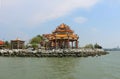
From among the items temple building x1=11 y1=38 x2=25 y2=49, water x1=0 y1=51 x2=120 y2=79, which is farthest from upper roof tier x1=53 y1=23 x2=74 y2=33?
water x1=0 y1=51 x2=120 y2=79

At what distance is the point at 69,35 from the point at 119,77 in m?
45.6

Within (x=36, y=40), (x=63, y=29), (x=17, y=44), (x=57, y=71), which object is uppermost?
(x=63, y=29)

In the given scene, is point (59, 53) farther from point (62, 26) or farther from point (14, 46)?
point (14, 46)

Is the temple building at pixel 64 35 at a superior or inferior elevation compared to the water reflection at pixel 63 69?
superior

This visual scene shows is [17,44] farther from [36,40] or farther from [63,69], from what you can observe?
[63,69]

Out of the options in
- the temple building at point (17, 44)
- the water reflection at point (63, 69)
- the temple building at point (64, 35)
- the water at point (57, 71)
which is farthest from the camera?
the temple building at point (17, 44)

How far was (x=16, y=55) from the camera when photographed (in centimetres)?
5800

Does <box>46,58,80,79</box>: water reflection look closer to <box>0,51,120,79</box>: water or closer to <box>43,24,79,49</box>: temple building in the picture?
<box>0,51,120,79</box>: water

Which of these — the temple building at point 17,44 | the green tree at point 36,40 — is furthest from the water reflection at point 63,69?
the green tree at point 36,40

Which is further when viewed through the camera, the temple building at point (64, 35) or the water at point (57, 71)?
the temple building at point (64, 35)

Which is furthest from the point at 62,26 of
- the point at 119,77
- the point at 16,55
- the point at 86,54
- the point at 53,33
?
the point at 119,77

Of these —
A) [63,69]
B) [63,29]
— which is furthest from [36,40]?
[63,69]

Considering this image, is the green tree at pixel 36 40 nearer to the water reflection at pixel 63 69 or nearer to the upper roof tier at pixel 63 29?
the upper roof tier at pixel 63 29

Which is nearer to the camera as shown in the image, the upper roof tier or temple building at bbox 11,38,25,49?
the upper roof tier
